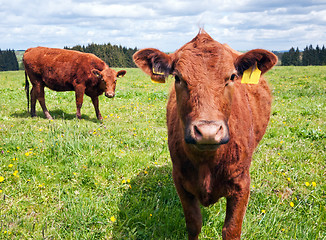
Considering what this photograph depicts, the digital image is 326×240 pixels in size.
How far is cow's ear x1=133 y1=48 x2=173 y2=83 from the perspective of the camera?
271 cm

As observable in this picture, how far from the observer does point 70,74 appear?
8805mm

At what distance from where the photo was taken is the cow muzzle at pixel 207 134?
6.33 feet

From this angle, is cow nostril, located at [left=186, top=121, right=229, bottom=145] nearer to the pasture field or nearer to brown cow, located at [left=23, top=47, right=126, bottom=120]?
the pasture field

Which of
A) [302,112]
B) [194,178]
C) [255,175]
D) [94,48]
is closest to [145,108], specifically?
[302,112]

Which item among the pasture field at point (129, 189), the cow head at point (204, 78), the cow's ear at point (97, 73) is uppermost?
the cow's ear at point (97, 73)

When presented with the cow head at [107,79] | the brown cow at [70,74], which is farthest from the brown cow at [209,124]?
the brown cow at [70,74]

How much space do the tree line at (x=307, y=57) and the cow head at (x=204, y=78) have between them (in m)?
84.8

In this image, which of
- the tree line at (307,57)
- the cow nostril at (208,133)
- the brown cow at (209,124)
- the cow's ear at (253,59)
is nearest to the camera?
the cow nostril at (208,133)

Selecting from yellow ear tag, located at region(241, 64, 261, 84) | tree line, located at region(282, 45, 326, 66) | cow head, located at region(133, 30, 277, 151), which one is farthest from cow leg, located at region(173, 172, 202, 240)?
tree line, located at region(282, 45, 326, 66)

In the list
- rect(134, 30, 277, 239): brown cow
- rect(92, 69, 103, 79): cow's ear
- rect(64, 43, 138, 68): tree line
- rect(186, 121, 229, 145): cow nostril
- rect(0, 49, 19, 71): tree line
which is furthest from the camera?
rect(0, 49, 19, 71): tree line

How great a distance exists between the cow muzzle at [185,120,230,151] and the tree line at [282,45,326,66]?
85.5m

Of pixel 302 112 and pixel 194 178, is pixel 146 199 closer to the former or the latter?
pixel 194 178

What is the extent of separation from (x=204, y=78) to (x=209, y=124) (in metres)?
0.46

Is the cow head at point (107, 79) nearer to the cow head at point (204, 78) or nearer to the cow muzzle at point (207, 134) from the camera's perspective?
the cow head at point (204, 78)
